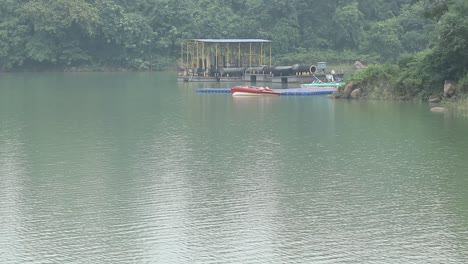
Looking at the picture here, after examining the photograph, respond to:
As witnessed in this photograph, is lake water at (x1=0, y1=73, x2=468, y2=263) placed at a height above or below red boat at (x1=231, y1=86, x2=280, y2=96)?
below

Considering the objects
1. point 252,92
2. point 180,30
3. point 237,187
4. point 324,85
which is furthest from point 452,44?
point 180,30

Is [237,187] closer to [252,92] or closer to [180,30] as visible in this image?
[252,92]

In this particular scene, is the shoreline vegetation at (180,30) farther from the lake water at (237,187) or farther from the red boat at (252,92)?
the lake water at (237,187)

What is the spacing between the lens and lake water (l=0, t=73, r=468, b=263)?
57.2ft

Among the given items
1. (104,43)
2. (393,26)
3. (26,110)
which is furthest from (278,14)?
(26,110)

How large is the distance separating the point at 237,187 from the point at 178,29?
196 feet

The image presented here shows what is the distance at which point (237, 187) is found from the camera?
2259 centimetres

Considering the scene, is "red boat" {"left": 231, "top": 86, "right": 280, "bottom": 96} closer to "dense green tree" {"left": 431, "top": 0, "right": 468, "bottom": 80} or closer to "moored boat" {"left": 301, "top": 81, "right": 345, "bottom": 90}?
"moored boat" {"left": 301, "top": 81, "right": 345, "bottom": 90}

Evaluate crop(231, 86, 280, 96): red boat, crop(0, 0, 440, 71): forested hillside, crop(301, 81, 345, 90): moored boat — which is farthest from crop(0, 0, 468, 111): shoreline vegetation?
crop(231, 86, 280, 96): red boat

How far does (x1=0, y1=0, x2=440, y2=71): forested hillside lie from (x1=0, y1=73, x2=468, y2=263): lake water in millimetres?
38368

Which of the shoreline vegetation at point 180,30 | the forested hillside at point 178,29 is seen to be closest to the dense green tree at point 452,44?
the shoreline vegetation at point 180,30

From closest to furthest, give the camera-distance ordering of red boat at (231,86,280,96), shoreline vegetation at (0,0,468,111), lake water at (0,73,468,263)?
lake water at (0,73,468,263) → red boat at (231,86,280,96) → shoreline vegetation at (0,0,468,111)

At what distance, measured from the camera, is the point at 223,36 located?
8038cm

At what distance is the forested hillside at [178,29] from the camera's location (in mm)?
76875
